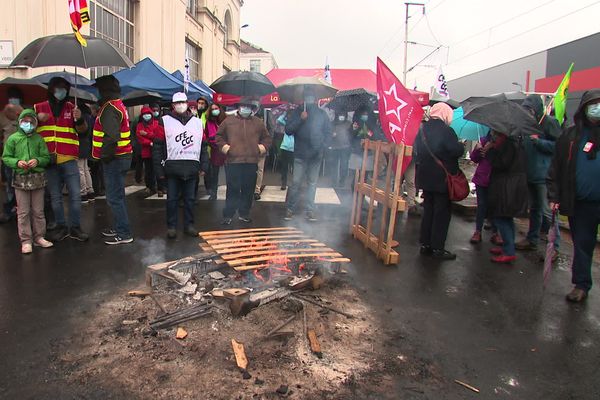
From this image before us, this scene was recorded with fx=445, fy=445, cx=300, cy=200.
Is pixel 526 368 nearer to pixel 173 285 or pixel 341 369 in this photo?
pixel 341 369

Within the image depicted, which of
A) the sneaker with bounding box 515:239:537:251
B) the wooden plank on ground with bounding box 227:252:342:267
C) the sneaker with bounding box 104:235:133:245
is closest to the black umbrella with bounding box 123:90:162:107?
the sneaker with bounding box 104:235:133:245

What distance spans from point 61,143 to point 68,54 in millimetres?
1191

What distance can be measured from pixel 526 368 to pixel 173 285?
3074 mm

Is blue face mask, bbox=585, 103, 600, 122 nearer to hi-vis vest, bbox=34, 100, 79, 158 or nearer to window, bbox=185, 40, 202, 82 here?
hi-vis vest, bbox=34, 100, 79, 158

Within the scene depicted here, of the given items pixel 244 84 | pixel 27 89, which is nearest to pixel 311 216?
pixel 244 84

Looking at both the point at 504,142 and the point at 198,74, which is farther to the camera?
the point at 198,74

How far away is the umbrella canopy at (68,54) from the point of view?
18.9 feet

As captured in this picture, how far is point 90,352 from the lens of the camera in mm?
3207

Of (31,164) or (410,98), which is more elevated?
(410,98)

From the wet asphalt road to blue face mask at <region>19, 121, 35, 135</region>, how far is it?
4.95ft

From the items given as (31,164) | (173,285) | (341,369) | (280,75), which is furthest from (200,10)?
(341,369)

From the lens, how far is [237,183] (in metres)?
7.19

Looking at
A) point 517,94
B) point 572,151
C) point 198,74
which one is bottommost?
point 572,151

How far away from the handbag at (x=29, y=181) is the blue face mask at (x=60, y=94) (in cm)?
101
